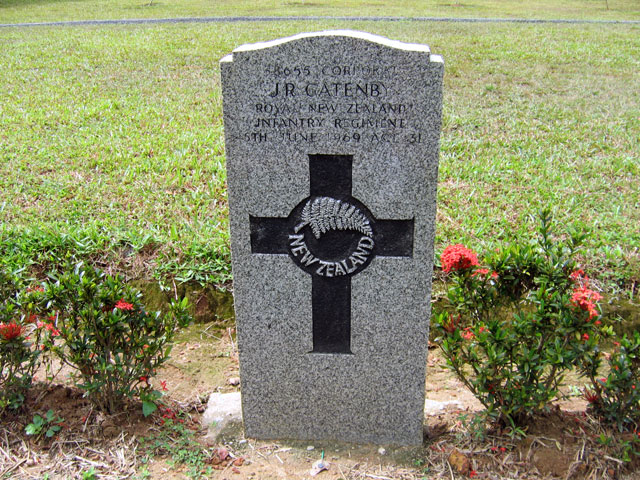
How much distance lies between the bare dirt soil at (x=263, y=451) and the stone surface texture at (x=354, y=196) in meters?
0.12

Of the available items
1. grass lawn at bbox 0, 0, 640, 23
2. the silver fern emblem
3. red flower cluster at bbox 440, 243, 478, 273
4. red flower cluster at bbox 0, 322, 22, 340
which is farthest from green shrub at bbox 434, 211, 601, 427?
grass lawn at bbox 0, 0, 640, 23

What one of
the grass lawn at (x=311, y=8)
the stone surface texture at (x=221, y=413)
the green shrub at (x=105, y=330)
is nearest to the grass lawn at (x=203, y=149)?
the stone surface texture at (x=221, y=413)

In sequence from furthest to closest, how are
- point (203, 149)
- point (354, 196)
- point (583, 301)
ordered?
point (203, 149), point (354, 196), point (583, 301)

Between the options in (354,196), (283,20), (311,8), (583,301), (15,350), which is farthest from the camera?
(311,8)

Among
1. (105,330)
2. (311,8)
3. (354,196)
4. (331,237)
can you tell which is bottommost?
(105,330)

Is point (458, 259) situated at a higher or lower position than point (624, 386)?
higher

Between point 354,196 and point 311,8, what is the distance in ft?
44.3

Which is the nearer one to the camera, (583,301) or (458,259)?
(583,301)

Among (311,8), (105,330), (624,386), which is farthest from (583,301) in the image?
(311,8)

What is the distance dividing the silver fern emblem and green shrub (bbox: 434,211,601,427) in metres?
0.45

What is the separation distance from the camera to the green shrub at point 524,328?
8.11 ft

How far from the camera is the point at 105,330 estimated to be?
2.72m

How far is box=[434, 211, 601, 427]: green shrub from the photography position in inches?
97.3

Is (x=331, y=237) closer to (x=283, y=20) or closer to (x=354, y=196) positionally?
(x=354, y=196)
